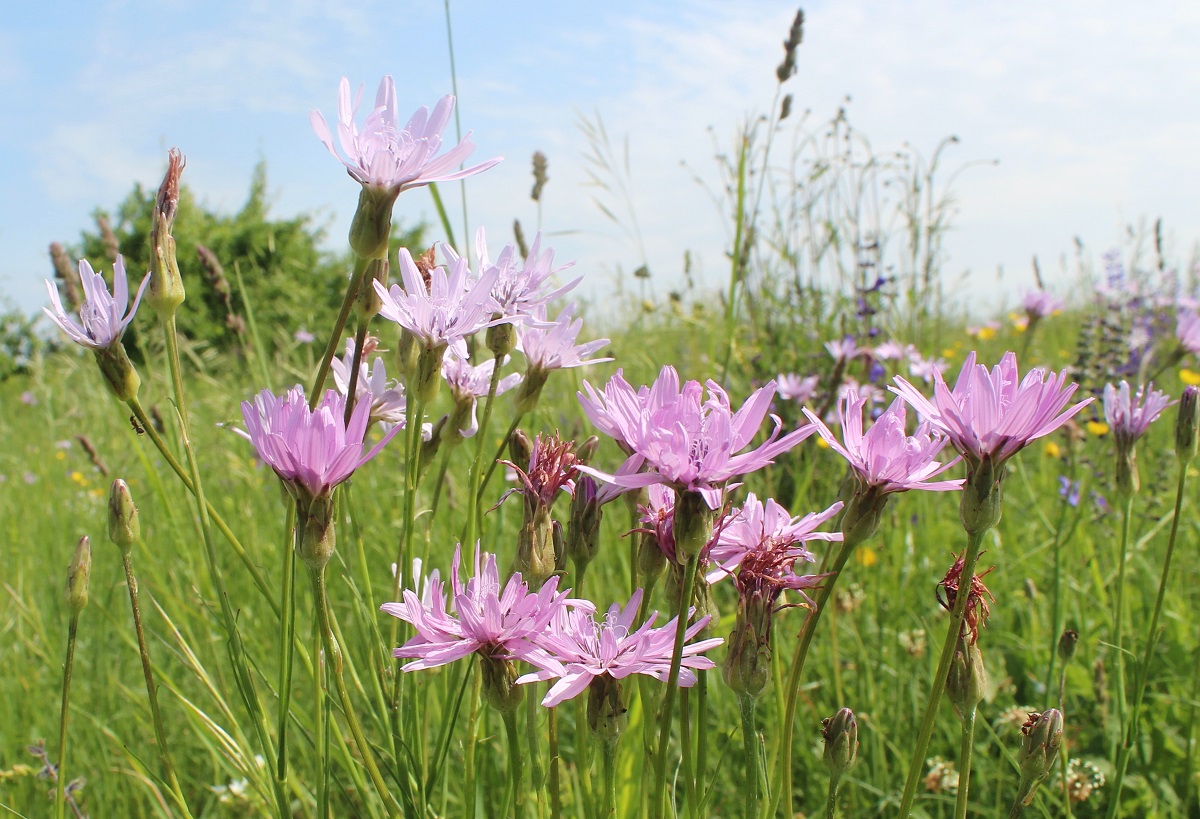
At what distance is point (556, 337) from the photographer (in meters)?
1.21

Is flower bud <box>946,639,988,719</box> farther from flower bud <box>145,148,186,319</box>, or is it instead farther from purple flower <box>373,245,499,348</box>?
flower bud <box>145,148,186,319</box>

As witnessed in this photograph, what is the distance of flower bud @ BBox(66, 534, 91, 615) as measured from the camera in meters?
0.98

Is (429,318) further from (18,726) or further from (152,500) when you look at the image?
(152,500)

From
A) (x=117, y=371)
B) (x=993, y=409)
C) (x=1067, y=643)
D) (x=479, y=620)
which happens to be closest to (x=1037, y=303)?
(x=1067, y=643)

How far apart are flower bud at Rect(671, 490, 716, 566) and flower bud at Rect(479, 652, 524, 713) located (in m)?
0.26

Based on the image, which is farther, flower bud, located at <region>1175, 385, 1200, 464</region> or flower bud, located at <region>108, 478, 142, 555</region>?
flower bud, located at <region>1175, 385, 1200, 464</region>

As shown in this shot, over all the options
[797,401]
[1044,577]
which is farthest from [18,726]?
[1044,577]

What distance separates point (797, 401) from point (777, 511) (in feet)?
7.67

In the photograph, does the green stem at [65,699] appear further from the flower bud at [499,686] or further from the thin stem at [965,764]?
Result: the thin stem at [965,764]

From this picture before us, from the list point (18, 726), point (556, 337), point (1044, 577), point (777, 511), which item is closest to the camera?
point (777, 511)

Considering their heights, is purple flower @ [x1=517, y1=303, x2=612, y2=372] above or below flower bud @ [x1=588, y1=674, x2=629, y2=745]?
above

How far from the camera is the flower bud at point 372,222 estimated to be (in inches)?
34.6

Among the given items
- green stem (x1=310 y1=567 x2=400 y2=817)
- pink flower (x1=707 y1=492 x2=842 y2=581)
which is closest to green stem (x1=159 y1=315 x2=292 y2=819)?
green stem (x1=310 y1=567 x2=400 y2=817)

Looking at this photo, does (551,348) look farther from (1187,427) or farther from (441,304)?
(1187,427)
